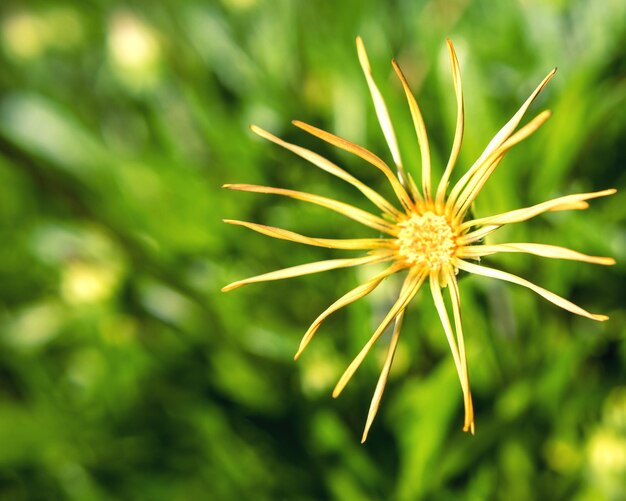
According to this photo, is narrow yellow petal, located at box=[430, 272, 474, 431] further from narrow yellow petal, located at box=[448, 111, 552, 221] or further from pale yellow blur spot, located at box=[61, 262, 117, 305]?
pale yellow blur spot, located at box=[61, 262, 117, 305]

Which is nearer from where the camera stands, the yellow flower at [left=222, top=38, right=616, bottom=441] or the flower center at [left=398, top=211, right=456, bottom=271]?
the yellow flower at [left=222, top=38, right=616, bottom=441]

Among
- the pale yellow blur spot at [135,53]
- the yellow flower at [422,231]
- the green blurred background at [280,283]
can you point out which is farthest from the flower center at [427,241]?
the pale yellow blur spot at [135,53]

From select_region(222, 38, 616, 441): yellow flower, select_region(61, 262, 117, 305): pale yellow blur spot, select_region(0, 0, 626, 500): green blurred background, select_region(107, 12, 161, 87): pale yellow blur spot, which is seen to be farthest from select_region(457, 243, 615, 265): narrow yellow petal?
select_region(107, 12, 161, 87): pale yellow blur spot

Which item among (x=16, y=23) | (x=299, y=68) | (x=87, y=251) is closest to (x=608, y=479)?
(x=87, y=251)

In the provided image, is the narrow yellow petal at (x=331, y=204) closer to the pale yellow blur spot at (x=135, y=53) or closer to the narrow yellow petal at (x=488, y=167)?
the narrow yellow petal at (x=488, y=167)

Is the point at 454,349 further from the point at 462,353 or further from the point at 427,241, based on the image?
the point at 427,241

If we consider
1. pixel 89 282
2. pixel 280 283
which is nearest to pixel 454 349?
pixel 89 282
